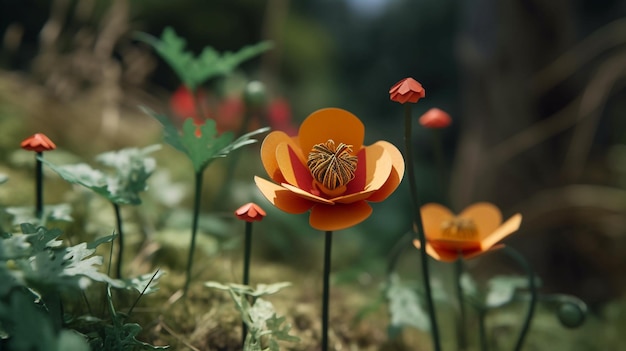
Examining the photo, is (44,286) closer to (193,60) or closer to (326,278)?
(326,278)

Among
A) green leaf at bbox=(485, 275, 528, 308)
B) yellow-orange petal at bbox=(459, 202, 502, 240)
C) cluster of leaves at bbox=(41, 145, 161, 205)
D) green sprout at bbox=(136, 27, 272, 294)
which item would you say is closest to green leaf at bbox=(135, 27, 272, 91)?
green sprout at bbox=(136, 27, 272, 294)

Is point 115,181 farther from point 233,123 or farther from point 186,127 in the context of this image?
point 233,123

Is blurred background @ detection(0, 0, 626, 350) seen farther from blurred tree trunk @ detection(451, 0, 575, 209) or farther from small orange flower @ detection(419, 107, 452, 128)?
small orange flower @ detection(419, 107, 452, 128)

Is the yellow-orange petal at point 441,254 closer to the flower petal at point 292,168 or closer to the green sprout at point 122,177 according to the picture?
the flower petal at point 292,168

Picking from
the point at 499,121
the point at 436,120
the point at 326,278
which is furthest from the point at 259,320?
the point at 499,121

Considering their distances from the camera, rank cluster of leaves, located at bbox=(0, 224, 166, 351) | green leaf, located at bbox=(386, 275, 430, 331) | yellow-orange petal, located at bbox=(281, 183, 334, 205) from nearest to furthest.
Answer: cluster of leaves, located at bbox=(0, 224, 166, 351) → yellow-orange petal, located at bbox=(281, 183, 334, 205) → green leaf, located at bbox=(386, 275, 430, 331)

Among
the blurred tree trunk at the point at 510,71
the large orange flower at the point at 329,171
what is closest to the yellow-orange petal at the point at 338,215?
the large orange flower at the point at 329,171

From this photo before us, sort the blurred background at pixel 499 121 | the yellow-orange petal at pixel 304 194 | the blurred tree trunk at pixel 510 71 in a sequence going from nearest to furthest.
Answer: the yellow-orange petal at pixel 304 194
the blurred background at pixel 499 121
the blurred tree trunk at pixel 510 71
